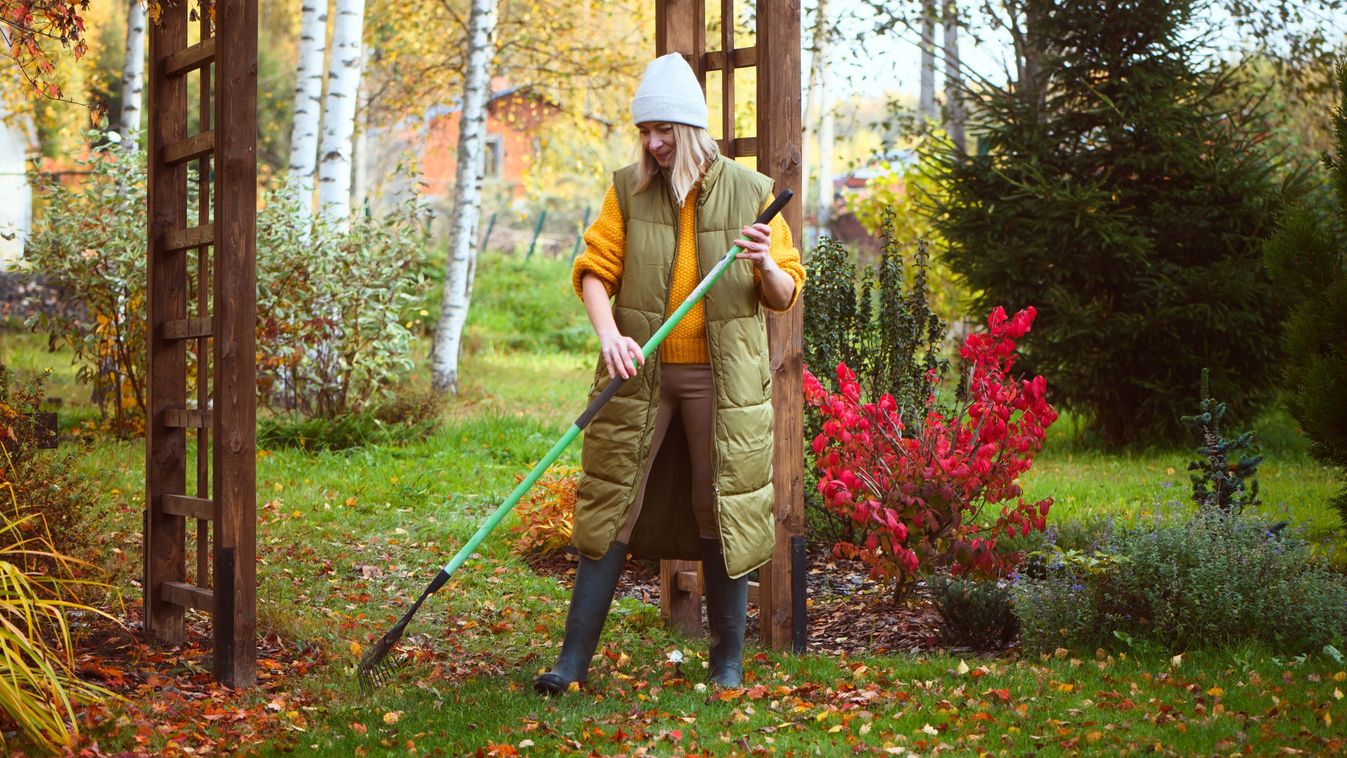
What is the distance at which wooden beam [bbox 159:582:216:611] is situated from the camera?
14.4 feet

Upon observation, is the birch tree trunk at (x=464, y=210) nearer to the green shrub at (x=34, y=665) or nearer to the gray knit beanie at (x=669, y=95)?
the green shrub at (x=34, y=665)

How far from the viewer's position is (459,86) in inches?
743

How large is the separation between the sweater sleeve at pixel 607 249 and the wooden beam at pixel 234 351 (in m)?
1.10

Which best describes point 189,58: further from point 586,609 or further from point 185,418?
point 586,609

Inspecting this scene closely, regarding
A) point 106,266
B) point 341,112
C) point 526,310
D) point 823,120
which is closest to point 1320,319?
point 106,266

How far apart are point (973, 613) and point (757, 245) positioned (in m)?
1.84

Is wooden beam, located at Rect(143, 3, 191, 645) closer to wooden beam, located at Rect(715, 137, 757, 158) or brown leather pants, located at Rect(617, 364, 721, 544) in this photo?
brown leather pants, located at Rect(617, 364, 721, 544)

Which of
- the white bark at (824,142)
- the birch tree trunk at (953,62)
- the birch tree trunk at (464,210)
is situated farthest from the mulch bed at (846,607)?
the white bark at (824,142)

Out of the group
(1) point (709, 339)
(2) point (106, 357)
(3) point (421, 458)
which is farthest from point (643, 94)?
(2) point (106, 357)

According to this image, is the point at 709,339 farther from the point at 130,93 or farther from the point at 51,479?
the point at 130,93

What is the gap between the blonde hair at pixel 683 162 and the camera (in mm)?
3951

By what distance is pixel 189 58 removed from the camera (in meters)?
4.52

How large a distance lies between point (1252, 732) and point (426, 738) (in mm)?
2335

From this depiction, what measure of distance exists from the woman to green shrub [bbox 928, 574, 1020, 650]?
1.05 metres
